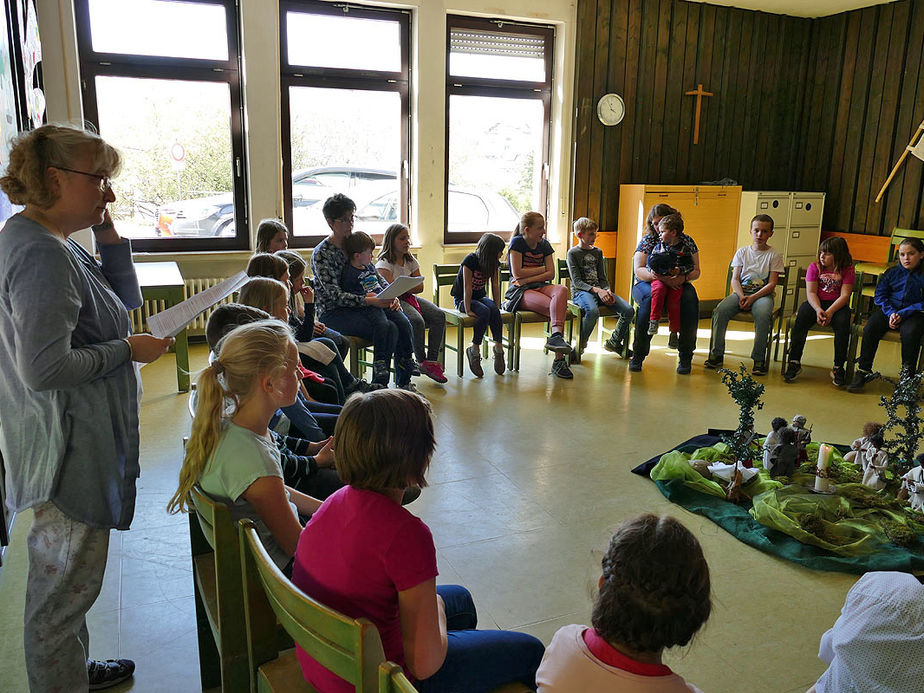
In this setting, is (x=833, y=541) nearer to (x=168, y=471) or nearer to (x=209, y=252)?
(x=168, y=471)

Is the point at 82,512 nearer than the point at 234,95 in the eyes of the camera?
Yes

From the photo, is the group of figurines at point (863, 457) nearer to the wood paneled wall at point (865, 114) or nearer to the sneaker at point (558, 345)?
the sneaker at point (558, 345)

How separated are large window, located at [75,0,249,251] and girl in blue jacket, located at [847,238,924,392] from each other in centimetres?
477

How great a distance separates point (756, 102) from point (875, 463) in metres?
5.69

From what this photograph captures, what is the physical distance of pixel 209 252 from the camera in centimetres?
589

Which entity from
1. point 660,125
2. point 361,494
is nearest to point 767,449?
point 361,494

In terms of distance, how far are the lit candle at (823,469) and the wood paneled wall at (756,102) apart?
4.34 m

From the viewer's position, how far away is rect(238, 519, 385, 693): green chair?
1123 millimetres

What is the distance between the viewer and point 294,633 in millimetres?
1281

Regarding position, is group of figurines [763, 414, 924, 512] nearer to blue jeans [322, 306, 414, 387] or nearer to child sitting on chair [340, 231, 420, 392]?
child sitting on chair [340, 231, 420, 392]

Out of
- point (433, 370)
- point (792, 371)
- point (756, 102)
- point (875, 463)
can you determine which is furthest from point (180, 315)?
point (756, 102)

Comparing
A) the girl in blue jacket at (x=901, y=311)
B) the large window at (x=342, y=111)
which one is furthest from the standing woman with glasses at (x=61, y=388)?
the girl in blue jacket at (x=901, y=311)

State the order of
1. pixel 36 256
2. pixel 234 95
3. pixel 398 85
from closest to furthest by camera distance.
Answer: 1. pixel 36 256
2. pixel 234 95
3. pixel 398 85

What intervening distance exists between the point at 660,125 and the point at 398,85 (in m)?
2.76
